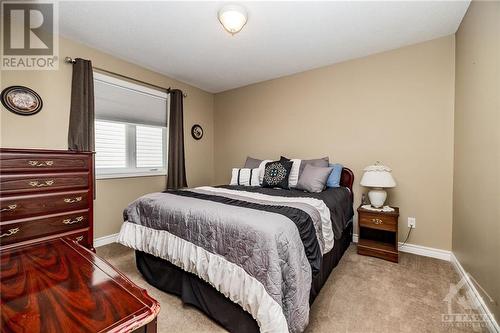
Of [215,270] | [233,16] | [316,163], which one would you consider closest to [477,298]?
[316,163]

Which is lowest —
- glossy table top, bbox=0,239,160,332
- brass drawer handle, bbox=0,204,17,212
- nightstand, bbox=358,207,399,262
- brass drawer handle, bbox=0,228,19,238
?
nightstand, bbox=358,207,399,262

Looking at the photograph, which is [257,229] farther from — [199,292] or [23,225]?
[23,225]

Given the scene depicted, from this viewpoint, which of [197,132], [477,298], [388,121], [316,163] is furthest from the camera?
[197,132]

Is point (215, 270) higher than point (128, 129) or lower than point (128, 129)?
lower

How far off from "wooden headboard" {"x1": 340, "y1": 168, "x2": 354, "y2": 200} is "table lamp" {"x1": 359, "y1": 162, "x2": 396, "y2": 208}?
13.9 inches

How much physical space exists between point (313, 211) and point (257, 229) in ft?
2.00

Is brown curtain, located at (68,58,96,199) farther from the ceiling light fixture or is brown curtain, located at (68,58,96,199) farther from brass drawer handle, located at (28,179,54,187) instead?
the ceiling light fixture

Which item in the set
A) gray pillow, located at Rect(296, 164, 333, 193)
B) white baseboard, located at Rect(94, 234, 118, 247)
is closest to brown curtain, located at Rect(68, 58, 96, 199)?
white baseboard, located at Rect(94, 234, 118, 247)

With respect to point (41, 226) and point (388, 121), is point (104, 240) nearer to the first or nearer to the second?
point (41, 226)

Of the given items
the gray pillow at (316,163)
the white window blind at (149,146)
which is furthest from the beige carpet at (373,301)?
the white window blind at (149,146)

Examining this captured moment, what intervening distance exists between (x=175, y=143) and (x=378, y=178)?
2.87 meters

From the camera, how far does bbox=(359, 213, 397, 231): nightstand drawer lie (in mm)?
2359

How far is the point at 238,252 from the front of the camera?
4.52ft

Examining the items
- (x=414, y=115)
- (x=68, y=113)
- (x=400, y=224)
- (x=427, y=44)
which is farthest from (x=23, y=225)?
(x=427, y=44)
